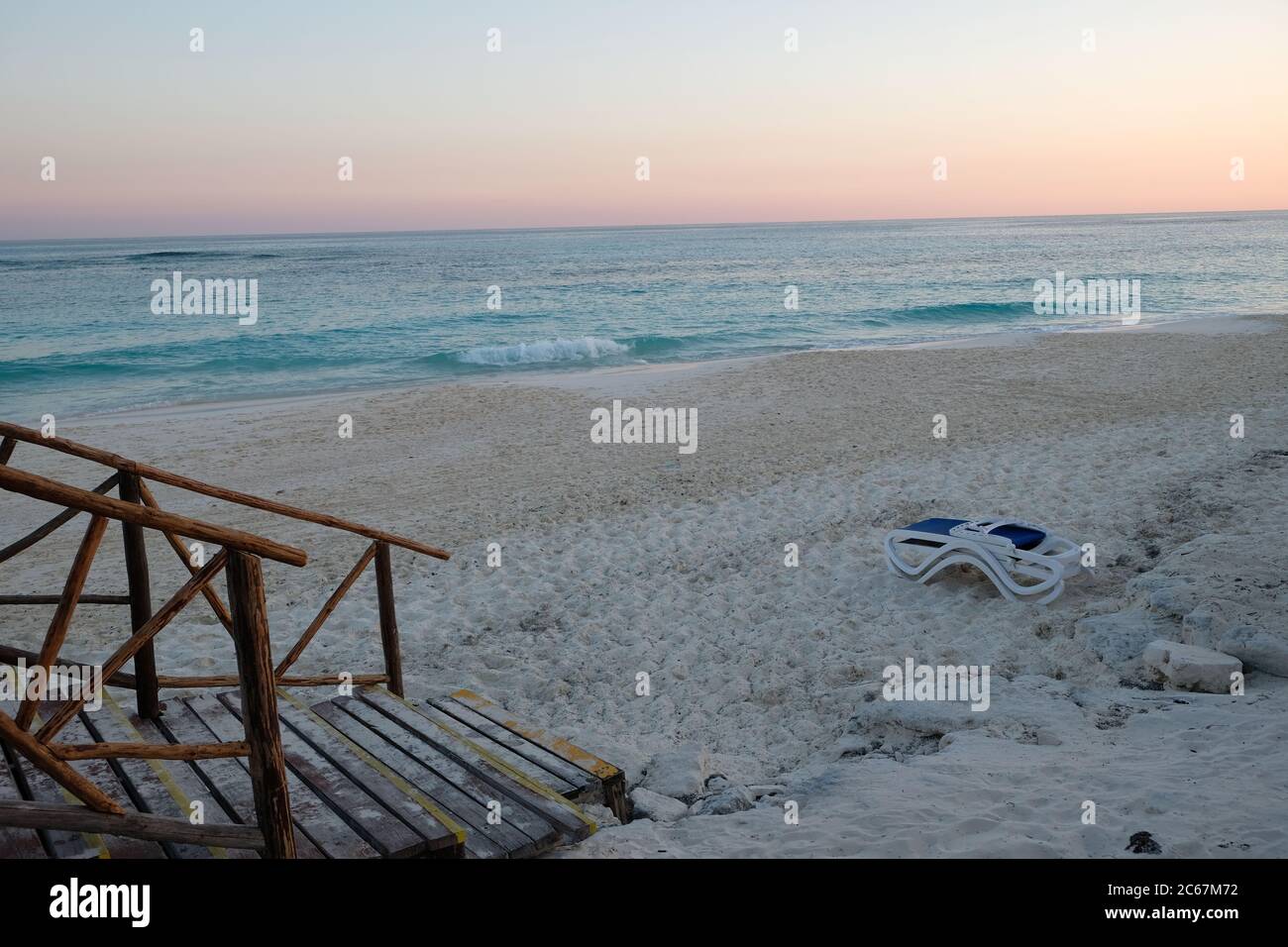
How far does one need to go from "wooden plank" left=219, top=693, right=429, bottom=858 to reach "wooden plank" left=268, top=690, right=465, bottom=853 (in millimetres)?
25

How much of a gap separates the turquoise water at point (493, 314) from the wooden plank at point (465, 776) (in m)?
16.7

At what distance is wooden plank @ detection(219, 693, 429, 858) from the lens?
3.37 m

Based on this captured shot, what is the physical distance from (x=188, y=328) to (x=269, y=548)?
97.4 feet

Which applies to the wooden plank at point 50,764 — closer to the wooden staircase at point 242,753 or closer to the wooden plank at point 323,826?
the wooden staircase at point 242,753

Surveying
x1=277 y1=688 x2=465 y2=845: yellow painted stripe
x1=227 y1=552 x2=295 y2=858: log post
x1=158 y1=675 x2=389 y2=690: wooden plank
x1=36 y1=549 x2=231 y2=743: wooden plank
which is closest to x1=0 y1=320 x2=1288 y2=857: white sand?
x1=277 y1=688 x2=465 y2=845: yellow painted stripe

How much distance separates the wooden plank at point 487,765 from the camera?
12.3ft

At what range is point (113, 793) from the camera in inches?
142

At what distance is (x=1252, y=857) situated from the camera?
3.34 m

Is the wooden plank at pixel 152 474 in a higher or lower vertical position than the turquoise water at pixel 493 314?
lower

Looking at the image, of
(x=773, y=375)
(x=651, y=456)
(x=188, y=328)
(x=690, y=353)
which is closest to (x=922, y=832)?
(x=651, y=456)

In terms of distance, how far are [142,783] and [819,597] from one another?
4926 millimetres

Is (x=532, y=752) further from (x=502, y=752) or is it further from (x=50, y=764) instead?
(x=50, y=764)

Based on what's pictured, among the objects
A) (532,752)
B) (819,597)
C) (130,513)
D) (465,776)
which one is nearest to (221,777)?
(465,776)

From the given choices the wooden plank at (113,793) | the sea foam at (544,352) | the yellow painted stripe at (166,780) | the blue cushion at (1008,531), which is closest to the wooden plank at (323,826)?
the yellow painted stripe at (166,780)
